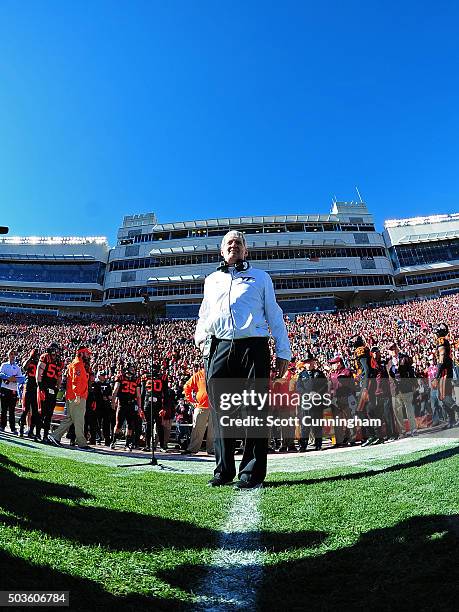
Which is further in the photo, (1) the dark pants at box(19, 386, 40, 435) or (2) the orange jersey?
(1) the dark pants at box(19, 386, 40, 435)

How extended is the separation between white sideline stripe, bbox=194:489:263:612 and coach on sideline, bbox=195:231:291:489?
0.55m

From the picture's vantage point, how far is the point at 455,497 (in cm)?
271

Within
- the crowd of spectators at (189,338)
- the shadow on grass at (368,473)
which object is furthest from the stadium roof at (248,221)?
the shadow on grass at (368,473)

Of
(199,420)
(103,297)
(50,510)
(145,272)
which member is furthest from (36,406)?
(103,297)

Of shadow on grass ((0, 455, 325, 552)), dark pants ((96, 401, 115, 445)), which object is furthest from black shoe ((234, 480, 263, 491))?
dark pants ((96, 401, 115, 445))

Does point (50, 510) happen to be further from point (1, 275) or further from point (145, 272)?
point (1, 275)

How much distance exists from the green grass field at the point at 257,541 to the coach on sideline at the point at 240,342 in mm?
319

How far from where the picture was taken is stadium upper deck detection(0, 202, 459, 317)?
6112cm

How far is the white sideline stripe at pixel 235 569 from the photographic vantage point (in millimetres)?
1766

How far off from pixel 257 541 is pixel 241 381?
128 centimetres

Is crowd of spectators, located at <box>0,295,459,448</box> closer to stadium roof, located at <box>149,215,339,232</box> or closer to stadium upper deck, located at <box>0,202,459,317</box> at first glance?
stadium upper deck, located at <box>0,202,459,317</box>

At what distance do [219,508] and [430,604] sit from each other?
1956 millimetres

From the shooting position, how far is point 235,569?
2107mm

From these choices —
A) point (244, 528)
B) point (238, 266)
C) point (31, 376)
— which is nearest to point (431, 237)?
point (31, 376)
